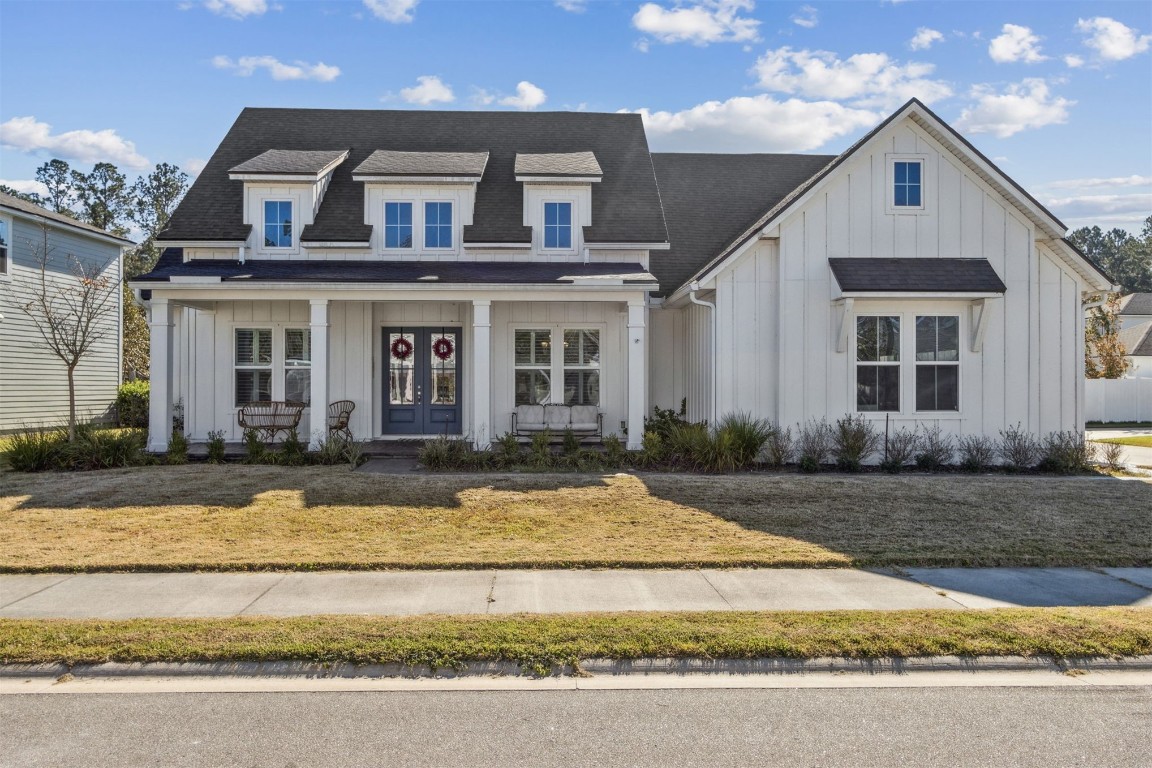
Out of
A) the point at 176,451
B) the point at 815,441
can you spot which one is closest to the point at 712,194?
the point at 815,441

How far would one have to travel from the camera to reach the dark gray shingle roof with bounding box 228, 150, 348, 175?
15922 mm

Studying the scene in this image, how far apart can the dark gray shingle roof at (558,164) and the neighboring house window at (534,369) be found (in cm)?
343

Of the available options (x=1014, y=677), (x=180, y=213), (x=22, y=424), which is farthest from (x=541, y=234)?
(x=22, y=424)

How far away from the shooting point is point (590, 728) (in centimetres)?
429

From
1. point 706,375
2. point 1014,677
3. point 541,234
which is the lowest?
point 1014,677

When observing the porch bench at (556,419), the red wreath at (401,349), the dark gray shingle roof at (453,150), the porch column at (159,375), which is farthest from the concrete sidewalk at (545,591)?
the dark gray shingle roof at (453,150)

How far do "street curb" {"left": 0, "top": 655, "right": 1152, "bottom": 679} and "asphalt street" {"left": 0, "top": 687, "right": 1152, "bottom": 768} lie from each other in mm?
271

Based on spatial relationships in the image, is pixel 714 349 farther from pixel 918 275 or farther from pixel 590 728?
pixel 590 728

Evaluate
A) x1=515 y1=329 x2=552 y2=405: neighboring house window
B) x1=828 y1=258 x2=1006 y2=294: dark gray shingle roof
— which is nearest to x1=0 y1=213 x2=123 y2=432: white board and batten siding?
x1=515 y1=329 x2=552 y2=405: neighboring house window

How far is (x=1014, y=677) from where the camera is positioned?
199 inches

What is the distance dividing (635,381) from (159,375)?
28.8 ft

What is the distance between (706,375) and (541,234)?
15.7 ft

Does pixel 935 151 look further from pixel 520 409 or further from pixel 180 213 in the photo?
pixel 180 213

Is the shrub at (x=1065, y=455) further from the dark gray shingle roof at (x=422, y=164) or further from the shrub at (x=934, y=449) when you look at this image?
the dark gray shingle roof at (x=422, y=164)
